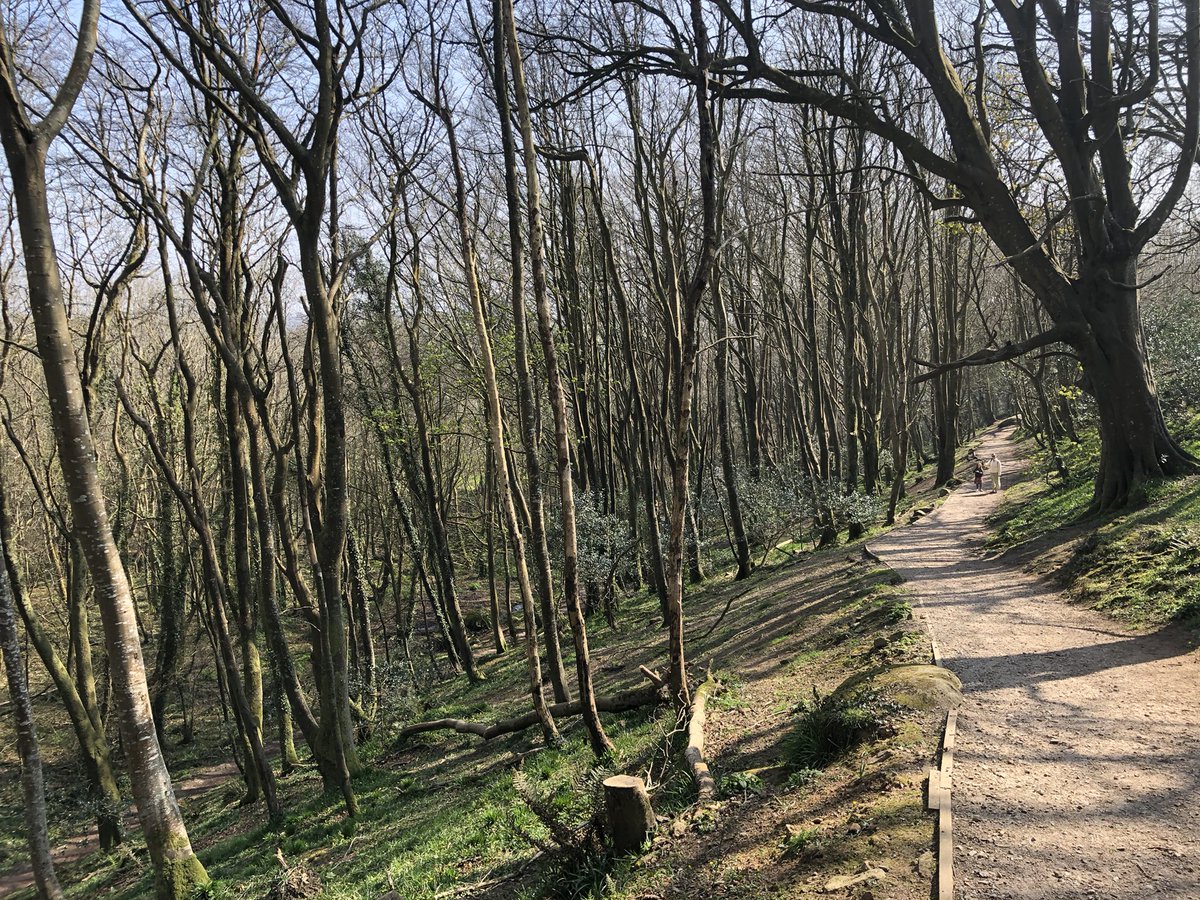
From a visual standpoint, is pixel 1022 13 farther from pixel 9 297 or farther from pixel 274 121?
pixel 9 297

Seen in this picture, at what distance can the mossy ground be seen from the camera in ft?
15.5

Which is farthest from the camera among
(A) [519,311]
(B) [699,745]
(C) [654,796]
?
(A) [519,311]

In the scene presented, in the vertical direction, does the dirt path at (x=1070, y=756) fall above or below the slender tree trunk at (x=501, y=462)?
below

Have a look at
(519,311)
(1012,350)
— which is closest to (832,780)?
(519,311)

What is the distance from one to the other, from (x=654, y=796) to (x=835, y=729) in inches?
66.4

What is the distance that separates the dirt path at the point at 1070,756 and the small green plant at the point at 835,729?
25.9 inches

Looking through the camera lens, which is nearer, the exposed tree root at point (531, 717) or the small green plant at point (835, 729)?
the small green plant at point (835, 729)

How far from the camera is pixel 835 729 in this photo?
5.73 m

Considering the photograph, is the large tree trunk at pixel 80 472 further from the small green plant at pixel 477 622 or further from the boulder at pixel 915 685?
the small green plant at pixel 477 622

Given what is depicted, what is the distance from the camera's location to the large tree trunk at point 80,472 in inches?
227

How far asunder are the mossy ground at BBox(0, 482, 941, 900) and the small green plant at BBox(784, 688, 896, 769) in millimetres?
144

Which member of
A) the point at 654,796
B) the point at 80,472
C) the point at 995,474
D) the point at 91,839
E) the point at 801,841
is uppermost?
the point at 80,472

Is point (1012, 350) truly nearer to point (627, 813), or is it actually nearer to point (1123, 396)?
point (1123, 396)

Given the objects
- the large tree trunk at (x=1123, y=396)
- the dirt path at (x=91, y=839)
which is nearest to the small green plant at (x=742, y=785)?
the large tree trunk at (x=1123, y=396)
